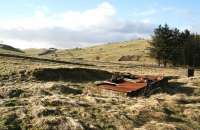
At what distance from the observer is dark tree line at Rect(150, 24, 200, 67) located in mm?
73500

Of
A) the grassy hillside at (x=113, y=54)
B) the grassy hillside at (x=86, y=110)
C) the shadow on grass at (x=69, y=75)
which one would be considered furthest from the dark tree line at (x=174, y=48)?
the grassy hillside at (x=86, y=110)

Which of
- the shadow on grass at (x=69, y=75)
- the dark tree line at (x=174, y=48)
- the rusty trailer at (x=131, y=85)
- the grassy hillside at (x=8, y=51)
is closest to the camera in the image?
the rusty trailer at (x=131, y=85)

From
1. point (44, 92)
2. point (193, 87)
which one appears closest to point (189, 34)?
point (193, 87)

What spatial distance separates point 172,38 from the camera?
75.3 meters

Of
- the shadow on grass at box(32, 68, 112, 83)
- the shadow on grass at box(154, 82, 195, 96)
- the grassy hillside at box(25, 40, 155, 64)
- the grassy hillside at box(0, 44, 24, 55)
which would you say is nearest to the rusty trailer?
the shadow on grass at box(154, 82, 195, 96)

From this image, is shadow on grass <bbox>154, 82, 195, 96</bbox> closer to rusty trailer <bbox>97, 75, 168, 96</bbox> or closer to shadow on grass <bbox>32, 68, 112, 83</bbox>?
rusty trailer <bbox>97, 75, 168, 96</bbox>

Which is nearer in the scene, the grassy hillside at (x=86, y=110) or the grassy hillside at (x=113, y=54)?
the grassy hillside at (x=86, y=110)

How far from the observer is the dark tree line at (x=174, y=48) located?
73.5 meters

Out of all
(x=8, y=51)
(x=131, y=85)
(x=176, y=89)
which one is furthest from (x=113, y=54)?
(x=131, y=85)

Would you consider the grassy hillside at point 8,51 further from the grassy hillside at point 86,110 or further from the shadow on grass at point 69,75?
the grassy hillside at point 86,110

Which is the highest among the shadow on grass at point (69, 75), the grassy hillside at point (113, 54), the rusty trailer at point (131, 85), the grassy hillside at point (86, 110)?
the grassy hillside at point (113, 54)

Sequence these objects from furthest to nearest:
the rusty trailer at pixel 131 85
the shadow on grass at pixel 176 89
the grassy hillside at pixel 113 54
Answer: the grassy hillside at pixel 113 54
the shadow on grass at pixel 176 89
the rusty trailer at pixel 131 85

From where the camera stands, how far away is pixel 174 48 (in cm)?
7431

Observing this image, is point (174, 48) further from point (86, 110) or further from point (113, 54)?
point (86, 110)
